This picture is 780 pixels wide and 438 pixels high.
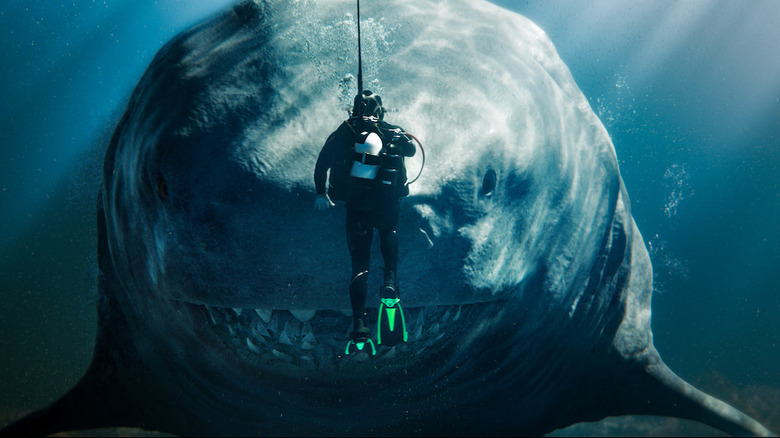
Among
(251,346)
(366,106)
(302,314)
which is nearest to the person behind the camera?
(366,106)

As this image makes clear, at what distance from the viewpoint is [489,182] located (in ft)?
6.55

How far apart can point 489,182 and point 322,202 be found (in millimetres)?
796

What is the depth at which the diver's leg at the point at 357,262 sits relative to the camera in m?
1.61

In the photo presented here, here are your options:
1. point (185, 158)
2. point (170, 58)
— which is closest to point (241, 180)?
point (185, 158)

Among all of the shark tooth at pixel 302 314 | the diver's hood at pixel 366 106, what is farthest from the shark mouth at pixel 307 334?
the diver's hood at pixel 366 106

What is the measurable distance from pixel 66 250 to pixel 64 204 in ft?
11.5

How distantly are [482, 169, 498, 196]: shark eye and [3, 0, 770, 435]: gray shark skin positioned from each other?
0.05ft

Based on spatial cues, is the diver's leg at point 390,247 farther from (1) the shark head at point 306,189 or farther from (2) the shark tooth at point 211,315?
(2) the shark tooth at point 211,315

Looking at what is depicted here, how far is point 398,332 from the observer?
1.84 meters

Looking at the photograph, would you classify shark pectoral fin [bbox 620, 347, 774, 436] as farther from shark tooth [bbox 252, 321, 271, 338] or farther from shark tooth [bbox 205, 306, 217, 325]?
shark tooth [bbox 205, 306, 217, 325]

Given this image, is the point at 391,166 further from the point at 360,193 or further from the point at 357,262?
the point at 357,262

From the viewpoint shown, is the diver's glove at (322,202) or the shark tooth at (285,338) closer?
the diver's glove at (322,202)

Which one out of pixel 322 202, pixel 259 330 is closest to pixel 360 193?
pixel 322 202

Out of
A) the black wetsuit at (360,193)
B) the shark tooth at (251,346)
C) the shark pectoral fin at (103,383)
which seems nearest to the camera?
the black wetsuit at (360,193)
